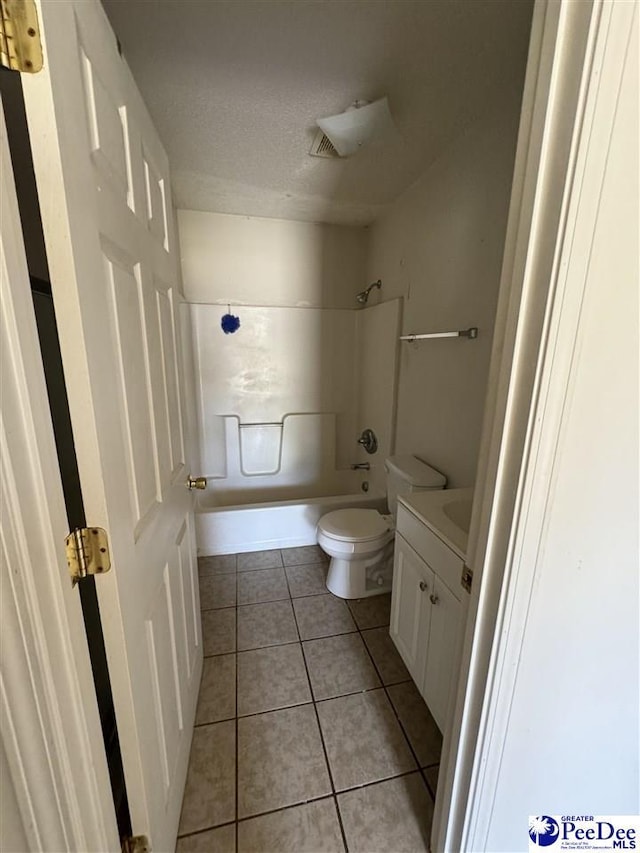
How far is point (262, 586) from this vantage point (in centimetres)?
211

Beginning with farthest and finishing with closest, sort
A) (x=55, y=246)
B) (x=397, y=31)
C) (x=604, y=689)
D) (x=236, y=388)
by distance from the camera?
(x=236, y=388), (x=397, y=31), (x=604, y=689), (x=55, y=246)

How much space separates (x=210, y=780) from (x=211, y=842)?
6.2 inches

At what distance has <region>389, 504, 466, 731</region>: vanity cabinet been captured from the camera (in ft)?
3.78

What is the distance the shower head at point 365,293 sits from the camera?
2.55 meters

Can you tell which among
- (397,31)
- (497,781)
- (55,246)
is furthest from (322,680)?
(397,31)

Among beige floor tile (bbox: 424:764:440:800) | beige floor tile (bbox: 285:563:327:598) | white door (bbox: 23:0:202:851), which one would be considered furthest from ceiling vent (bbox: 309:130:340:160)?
beige floor tile (bbox: 424:764:440:800)

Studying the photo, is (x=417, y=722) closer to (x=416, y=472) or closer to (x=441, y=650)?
(x=441, y=650)

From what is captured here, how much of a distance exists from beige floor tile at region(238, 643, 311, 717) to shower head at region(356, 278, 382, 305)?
2.27 m

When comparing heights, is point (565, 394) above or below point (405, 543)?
above

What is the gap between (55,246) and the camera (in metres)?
0.50

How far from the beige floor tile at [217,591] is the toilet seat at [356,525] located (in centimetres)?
65

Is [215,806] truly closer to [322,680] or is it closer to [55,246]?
[322,680]

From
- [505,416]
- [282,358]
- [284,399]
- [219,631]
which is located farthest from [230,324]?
[505,416]

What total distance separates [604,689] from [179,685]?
114cm
